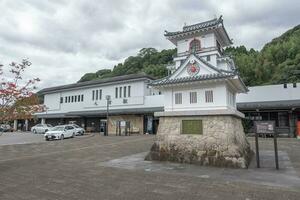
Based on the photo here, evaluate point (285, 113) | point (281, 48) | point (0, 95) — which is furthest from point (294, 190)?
point (281, 48)

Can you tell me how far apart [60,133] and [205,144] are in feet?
66.9

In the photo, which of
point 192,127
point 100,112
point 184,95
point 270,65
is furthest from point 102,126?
point 270,65

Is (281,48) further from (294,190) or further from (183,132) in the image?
(294,190)

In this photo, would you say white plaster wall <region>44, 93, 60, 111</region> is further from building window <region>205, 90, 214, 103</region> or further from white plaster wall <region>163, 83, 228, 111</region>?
building window <region>205, 90, 214, 103</region>

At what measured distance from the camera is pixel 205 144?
40.2 ft

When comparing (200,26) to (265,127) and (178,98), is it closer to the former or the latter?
(178,98)

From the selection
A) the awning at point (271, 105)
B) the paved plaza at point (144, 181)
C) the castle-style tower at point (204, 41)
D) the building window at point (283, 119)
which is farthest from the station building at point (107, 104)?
the paved plaza at point (144, 181)

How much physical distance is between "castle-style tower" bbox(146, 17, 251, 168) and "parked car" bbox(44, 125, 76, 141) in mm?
17672

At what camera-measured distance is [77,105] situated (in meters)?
42.0

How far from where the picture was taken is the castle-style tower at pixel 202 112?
471 inches

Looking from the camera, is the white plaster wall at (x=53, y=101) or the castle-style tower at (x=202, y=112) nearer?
the castle-style tower at (x=202, y=112)

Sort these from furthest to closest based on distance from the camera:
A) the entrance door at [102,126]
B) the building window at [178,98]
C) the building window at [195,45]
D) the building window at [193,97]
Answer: the entrance door at [102,126], the building window at [195,45], the building window at [178,98], the building window at [193,97]

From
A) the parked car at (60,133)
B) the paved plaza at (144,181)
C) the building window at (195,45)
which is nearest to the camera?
the paved plaza at (144,181)

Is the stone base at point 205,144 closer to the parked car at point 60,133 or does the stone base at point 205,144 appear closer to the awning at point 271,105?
the awning at point 271,105
